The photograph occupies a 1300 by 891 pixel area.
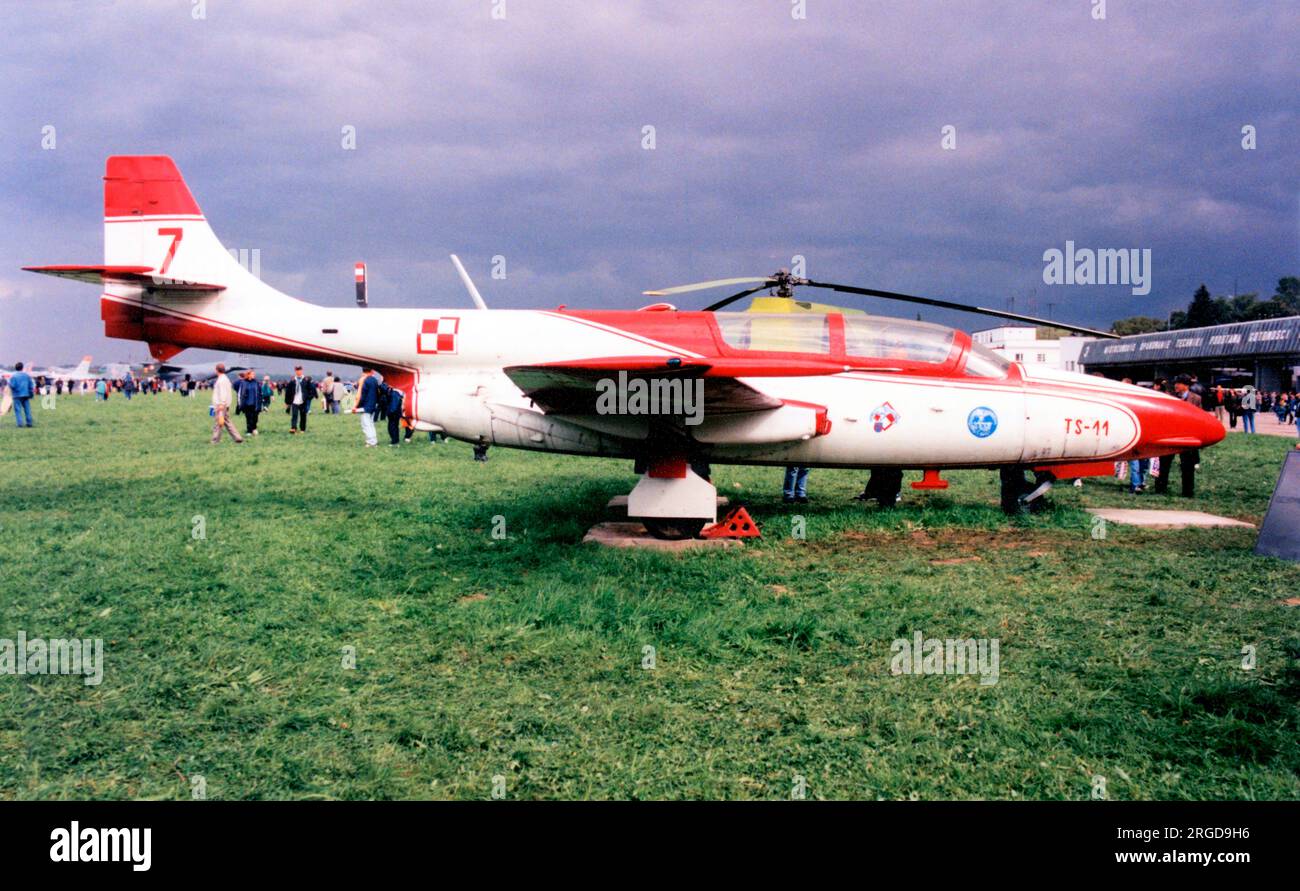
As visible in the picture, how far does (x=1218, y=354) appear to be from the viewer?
167ft

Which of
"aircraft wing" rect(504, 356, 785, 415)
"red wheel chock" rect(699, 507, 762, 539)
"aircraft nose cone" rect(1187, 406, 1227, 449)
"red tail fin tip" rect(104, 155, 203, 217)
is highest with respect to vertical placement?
"red tail fin tip" rect(104, 155, 203, 217)

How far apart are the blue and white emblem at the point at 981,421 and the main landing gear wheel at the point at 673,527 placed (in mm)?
3264

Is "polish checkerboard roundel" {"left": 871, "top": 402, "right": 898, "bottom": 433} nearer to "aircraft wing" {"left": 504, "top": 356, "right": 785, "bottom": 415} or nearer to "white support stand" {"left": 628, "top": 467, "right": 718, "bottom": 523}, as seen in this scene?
"aircraft wing" {"left": 504, "top": 356, "right": 785, "bottom": 415}

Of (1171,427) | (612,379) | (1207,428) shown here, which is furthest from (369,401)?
(1207,428)

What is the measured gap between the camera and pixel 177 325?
387 inches

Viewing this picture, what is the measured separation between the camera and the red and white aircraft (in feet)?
28.2

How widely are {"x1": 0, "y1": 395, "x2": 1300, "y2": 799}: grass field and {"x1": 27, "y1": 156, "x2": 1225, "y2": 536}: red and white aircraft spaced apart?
977 mm

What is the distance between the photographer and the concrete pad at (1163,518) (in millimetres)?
9523

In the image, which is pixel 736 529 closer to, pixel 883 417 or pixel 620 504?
pixel 883 417

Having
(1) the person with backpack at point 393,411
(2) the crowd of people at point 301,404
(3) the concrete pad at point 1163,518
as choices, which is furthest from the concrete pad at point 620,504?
(1) the person with backpack at point 393,411

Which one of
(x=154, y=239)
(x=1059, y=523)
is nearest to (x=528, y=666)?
(x=1059, y=523)

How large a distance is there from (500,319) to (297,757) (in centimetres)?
610

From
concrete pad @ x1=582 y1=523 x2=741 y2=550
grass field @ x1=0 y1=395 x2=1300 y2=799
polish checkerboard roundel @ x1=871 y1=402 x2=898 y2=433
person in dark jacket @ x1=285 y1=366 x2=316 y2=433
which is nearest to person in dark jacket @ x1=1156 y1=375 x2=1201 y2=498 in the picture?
grass field @ x1=0 y1=395 x2=1300 y2=799

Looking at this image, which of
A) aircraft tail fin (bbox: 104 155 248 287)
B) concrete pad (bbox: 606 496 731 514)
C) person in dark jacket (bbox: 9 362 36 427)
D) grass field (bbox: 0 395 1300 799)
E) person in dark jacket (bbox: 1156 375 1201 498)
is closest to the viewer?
grass field (bbox: 0 395 1300 799)
